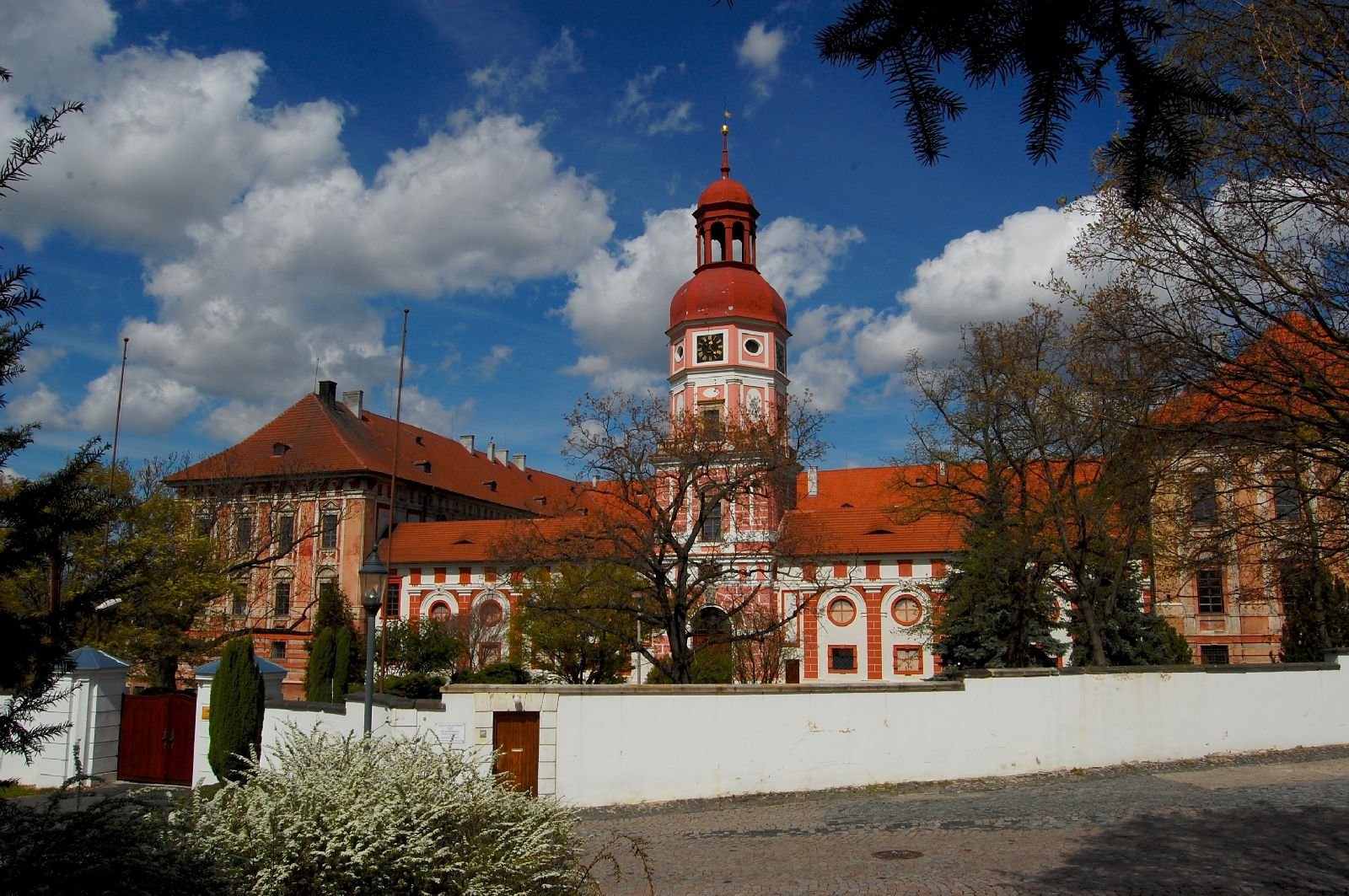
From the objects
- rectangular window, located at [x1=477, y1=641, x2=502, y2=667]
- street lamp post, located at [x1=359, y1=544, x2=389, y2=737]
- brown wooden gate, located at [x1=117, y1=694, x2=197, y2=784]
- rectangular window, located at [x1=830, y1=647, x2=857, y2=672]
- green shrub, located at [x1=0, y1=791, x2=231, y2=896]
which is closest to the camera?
green shrub, located at [x1=0, y1=791, x2=231, y2=896]

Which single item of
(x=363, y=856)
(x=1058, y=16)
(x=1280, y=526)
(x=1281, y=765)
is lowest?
(x=1281, y=765)

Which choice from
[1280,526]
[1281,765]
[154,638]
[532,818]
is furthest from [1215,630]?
[532,818]

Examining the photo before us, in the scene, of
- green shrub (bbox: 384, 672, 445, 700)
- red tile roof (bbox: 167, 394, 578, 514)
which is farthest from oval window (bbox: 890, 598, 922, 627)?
green shrub (bbox: 384, 672, 445, 700)

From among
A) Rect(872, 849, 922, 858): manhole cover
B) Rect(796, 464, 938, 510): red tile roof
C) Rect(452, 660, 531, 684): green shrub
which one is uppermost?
Rect(796, 464, 938, 510): red tile roof

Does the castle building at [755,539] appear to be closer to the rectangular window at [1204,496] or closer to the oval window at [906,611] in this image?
the oval window at [906,611]

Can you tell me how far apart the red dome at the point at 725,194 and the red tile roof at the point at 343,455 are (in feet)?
43.5

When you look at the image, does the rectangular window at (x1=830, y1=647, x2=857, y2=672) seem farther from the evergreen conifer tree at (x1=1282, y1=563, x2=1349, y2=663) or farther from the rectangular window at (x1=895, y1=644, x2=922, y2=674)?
the evergreen conifer tree at (x1=1282, y1=563, x2=1349, y2=663)

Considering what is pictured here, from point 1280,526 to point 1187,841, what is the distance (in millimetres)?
3472

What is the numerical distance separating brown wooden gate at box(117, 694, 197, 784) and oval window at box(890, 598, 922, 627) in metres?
27.9

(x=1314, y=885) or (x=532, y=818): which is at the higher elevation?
(x=532, y=818)

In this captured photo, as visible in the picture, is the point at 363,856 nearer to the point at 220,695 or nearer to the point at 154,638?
the point at 220,695

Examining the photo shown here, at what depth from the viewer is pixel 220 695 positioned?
17547 millimetres

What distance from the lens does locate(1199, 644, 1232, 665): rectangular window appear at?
120 ft

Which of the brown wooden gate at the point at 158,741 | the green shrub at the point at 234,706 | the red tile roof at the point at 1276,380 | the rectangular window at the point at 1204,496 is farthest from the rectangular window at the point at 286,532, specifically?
the red tile roof at the point at 1276,380
